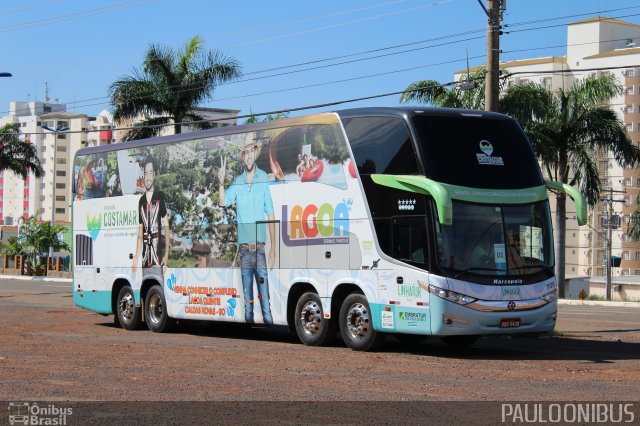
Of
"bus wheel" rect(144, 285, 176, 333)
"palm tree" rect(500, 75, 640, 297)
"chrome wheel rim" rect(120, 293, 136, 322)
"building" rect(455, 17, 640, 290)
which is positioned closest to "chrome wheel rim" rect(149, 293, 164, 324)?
"bus wheel" rect(144, 285, 176, 333)

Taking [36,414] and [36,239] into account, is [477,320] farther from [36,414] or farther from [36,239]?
[36,239]

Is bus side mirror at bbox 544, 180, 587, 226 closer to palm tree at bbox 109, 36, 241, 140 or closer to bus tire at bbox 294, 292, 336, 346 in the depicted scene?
bus tire at bbox 294, 292, 336, 346

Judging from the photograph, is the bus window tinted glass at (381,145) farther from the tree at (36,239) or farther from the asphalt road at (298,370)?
the tree at (36,239)

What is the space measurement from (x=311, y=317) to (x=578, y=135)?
96.1ft

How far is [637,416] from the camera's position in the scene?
10.5 meters

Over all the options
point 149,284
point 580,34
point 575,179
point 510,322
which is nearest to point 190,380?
point 510,322

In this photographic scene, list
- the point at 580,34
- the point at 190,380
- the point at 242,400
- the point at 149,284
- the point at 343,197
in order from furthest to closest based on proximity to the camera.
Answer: the point at 580,34
the point at 149,284
the point at 343,197
the point at 190,380
the point at 242,400

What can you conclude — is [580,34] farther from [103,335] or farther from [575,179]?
[103,335]

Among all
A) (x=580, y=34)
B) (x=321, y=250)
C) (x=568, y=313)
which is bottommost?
(x=568, y=313)

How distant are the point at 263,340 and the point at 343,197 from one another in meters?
4.17

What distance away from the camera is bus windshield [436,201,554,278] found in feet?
54.7

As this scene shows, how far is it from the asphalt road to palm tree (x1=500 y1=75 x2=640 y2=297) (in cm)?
2244

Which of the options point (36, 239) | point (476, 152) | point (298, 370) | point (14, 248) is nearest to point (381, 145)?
point (476, 152)

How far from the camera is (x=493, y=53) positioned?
22703 mm
